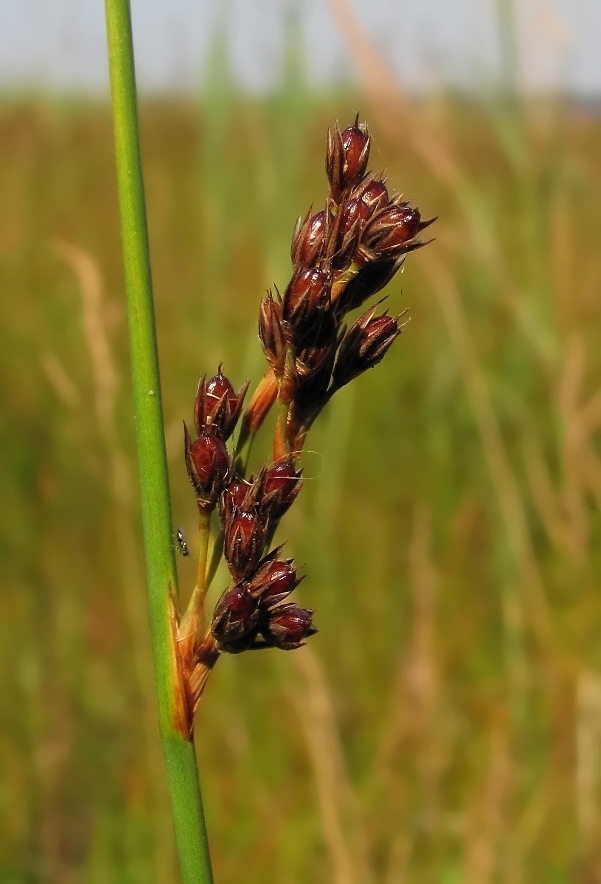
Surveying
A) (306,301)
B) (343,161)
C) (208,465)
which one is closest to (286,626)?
(208,465)

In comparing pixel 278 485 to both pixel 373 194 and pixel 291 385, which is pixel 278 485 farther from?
pixel 373 194

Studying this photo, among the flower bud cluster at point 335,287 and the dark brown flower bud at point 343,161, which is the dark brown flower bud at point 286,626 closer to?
the flower bud cluster at point 335,287

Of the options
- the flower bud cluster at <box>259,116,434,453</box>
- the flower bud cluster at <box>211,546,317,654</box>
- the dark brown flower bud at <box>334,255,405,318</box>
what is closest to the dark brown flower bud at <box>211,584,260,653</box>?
the flower bud cluster at <box>211,546,317,654</box>

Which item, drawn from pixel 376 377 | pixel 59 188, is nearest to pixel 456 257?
pixel 376 377

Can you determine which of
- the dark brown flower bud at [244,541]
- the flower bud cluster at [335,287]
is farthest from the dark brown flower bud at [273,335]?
the dark brown flower bud at [244,541]

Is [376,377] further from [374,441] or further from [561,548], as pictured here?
[561,548]
